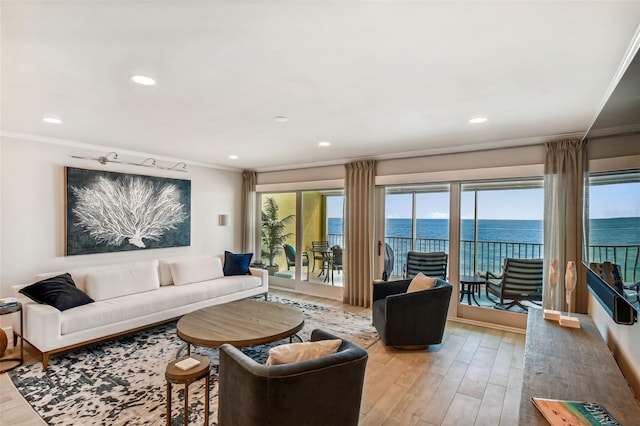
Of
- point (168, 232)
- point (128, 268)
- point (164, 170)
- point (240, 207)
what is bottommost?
point (128, 268)

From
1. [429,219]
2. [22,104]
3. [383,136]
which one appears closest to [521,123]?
[383,136]

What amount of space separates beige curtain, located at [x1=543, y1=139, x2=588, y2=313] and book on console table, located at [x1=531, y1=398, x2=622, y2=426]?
2546 mm

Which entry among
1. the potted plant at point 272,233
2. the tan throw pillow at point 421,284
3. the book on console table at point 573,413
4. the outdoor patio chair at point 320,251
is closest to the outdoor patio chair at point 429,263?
the tan throw pillow at point 421,284

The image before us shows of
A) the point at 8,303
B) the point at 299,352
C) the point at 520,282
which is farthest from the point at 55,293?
the point at 520,282

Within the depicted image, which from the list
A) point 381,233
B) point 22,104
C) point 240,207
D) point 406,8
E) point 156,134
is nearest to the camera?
point 406,8

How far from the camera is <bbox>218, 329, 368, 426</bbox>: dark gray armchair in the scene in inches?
62.2

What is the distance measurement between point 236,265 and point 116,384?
2727mm

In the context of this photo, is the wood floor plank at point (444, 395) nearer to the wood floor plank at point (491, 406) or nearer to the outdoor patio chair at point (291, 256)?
the wood floor plank at point (491, 406)

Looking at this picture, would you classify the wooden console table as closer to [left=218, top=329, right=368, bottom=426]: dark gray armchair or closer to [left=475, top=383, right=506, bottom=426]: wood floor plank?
[left=475, top=383, right=506, bottom=426]: wood floor plank

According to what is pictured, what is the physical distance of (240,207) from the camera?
6.79 m

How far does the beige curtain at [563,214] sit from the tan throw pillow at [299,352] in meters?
3.17

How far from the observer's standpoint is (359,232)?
5.22m

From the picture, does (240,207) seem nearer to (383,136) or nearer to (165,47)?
(383,136)

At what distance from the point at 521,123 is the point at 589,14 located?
1.95m
